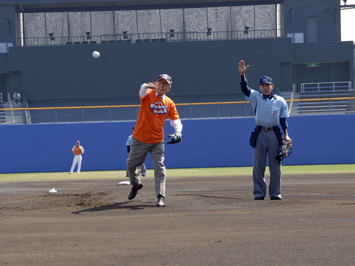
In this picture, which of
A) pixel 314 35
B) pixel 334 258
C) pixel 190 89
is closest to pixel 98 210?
pixel 334 258

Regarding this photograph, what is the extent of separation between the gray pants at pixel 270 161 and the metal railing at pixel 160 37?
31.4 meters

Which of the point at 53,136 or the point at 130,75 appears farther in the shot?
the point at 130,75

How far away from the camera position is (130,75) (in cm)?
4034

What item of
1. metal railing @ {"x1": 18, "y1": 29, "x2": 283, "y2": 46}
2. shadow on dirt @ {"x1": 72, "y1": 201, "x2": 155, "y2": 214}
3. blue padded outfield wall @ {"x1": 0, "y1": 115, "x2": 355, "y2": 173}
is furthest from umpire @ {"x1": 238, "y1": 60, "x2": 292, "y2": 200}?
metal railing @ {"x1": 18, "y1": 29, "x2": 283, "y2": 46}

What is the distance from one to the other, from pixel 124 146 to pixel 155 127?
2096 cm

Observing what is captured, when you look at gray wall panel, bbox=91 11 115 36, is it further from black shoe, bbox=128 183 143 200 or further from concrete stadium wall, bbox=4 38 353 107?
black shoe, bbox=128 183 143 200

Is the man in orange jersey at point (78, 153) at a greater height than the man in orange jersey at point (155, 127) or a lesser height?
lesser

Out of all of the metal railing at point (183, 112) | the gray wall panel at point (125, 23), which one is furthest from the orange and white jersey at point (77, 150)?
the gray wall panel at point (125, 23)

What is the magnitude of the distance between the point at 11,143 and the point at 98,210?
2277cm

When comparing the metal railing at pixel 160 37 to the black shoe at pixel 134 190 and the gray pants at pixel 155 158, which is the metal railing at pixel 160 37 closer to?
the black shoe at pixel 134 190

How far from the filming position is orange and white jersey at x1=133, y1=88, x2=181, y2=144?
9.74m

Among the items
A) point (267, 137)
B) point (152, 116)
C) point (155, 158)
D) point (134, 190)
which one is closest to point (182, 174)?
point (134, 190)

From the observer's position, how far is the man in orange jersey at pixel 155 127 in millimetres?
9695

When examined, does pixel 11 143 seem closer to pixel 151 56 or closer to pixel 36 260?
pixel 151 56
